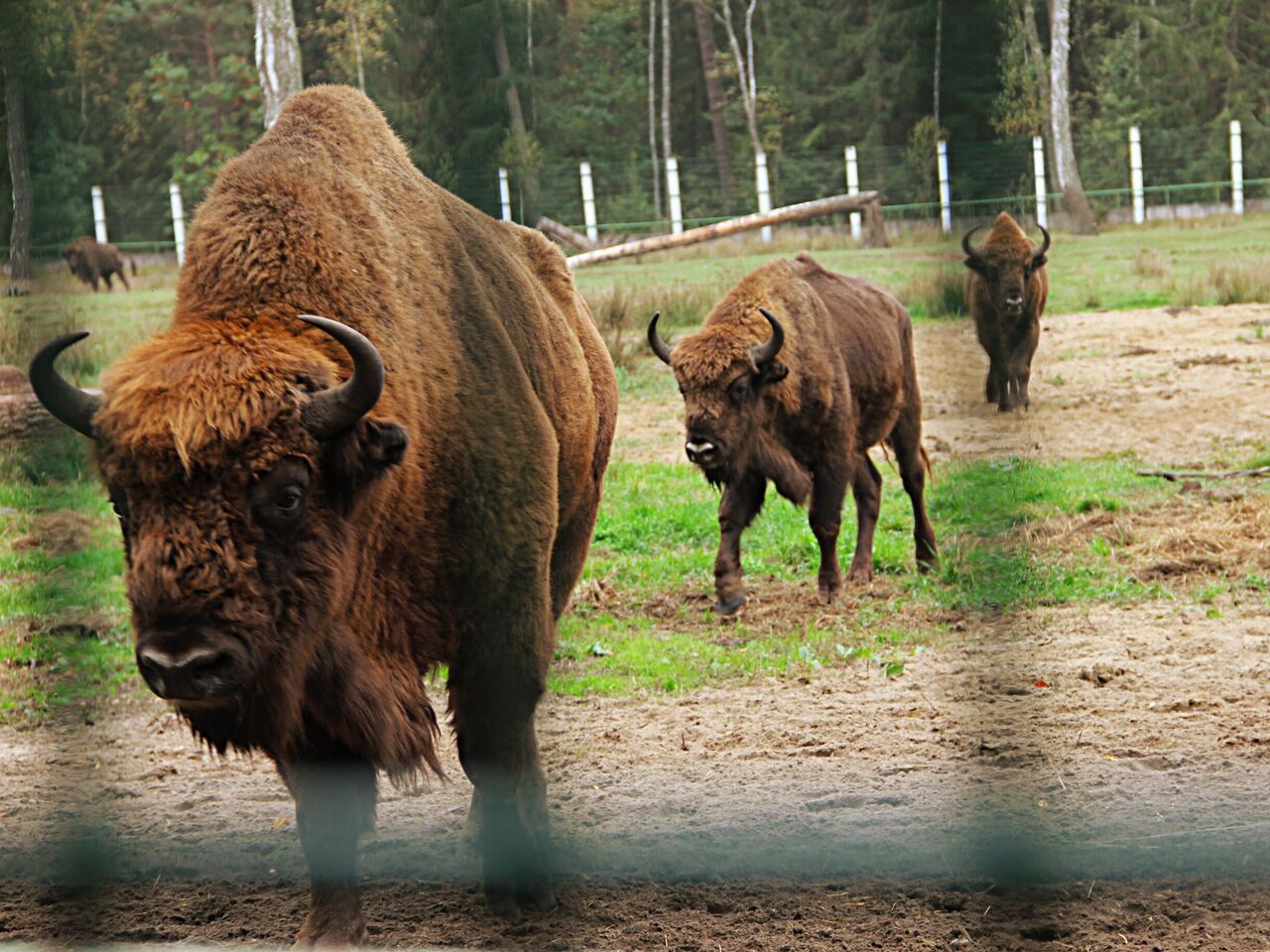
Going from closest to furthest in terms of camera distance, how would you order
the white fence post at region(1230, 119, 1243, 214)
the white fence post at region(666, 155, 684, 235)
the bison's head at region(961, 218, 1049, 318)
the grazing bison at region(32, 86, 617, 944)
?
the grazing bison at region(32, 86, 617, 944) < the bison's head at region(961, 218, 1049, 318) < the white fence post at region(666, 155, 684, 235) < the white fence post at region(1230, 119, 1243, 214)

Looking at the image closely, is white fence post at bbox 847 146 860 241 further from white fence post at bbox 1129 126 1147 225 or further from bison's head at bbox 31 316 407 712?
bison's head at bbox 31 316 407 712

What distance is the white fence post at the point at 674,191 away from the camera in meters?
11.3

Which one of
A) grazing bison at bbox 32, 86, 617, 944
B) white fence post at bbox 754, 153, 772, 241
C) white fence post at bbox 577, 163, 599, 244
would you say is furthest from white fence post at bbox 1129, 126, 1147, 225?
grazing bison at bbox 32, 86, 617, 944

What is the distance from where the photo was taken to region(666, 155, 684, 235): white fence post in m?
11.3

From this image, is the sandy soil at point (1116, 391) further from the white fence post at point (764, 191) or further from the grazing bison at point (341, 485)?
the grazing bison at point (341, 485)

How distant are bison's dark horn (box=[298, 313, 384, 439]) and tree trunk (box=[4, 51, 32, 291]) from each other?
1.62ft

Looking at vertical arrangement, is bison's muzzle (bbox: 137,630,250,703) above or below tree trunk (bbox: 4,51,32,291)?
below

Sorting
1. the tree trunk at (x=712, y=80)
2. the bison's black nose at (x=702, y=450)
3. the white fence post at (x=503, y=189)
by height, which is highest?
the tree trunk at (x=712, y=80)

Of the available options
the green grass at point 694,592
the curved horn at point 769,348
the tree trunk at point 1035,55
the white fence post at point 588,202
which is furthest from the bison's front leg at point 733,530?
the tree trunk at point 1035,55

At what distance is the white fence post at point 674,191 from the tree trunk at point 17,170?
28.2 ft

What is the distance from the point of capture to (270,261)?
292cm

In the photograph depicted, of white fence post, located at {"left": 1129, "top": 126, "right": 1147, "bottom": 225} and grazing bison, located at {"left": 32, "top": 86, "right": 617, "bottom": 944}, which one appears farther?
white fence post, located at {"left": 1129, "top": 126, "right": 1147, "bottom": 225}

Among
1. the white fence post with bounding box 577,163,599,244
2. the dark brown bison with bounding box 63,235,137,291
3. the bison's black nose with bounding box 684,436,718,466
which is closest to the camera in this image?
the dark brown bison with bounding box 63,235,137,291

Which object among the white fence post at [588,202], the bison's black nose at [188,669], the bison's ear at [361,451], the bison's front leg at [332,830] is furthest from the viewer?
the white fence post at [588,202]
